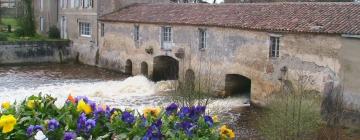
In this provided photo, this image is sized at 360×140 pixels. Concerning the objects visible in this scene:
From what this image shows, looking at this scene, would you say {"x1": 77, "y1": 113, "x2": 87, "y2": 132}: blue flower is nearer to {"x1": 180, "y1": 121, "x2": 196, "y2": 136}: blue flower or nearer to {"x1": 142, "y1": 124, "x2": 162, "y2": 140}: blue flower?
{"x1": 142, "y1": 124, "x2": 162, "y2": 140}: blue flower

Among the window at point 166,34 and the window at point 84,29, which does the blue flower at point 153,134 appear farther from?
the window at point 84,29

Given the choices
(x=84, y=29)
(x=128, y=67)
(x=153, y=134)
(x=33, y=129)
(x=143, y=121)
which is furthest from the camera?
(x=84, y=29)

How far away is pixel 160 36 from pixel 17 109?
1812 centimetres

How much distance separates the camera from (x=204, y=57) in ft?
76.2

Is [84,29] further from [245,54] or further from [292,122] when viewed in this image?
[292,122]

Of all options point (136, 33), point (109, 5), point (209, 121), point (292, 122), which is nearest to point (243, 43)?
point (292, 122)

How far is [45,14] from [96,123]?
33262 millimetres

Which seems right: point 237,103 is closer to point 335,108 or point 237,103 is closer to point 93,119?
point 335,108

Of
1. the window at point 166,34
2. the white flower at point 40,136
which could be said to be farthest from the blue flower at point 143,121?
the window at point 166,34

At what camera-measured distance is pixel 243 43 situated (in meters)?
20.8

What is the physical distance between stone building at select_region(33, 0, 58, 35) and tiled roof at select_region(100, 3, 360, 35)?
35.2 ft

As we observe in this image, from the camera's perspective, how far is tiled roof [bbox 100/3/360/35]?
17.5 meters

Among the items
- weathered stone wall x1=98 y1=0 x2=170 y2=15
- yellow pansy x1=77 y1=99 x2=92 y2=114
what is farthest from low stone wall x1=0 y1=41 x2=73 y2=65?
yellow pansy x1=77 y1=99 x2=92 y2=114

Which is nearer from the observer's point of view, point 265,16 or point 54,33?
point 265,16
